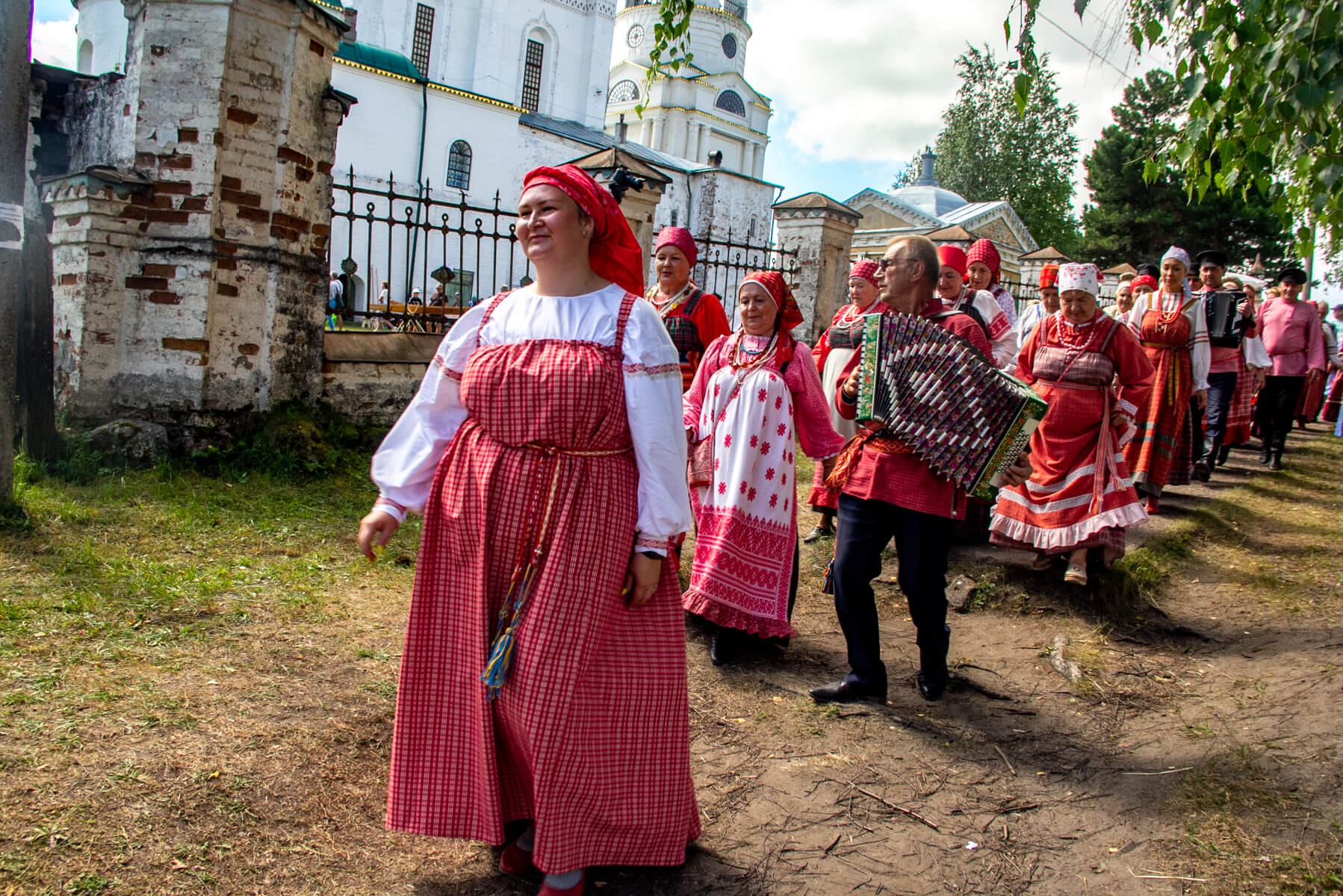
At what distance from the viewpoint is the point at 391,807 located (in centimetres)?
254

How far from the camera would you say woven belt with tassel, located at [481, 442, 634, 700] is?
2.46 meters

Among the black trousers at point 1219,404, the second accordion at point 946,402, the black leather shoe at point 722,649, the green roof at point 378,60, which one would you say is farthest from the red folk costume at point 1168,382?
the green roof at point 378,60

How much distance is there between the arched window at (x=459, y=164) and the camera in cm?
2923

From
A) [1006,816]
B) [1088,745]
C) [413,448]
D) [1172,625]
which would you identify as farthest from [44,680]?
[1172,625]

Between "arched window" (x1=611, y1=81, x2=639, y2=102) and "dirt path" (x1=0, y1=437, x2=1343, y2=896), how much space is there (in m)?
49.1

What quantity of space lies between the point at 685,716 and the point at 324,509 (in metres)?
4.10

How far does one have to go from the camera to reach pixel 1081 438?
220 inches

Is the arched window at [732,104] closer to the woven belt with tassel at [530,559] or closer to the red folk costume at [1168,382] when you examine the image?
the red folk costume at [1168,382]

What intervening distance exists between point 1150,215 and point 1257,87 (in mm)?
33718

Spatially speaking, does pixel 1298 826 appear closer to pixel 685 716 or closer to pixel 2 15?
pixel 685 716

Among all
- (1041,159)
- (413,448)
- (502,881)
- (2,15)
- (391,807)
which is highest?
(1041,159)

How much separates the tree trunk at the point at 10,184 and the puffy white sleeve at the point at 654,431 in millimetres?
4190

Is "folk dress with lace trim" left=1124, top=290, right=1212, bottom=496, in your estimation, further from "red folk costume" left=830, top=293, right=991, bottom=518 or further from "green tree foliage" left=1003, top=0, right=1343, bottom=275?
"red folk costume" left=830, top=293, right=991, bottom=518

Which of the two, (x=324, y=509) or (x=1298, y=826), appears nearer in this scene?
(x=1298, y=826)
